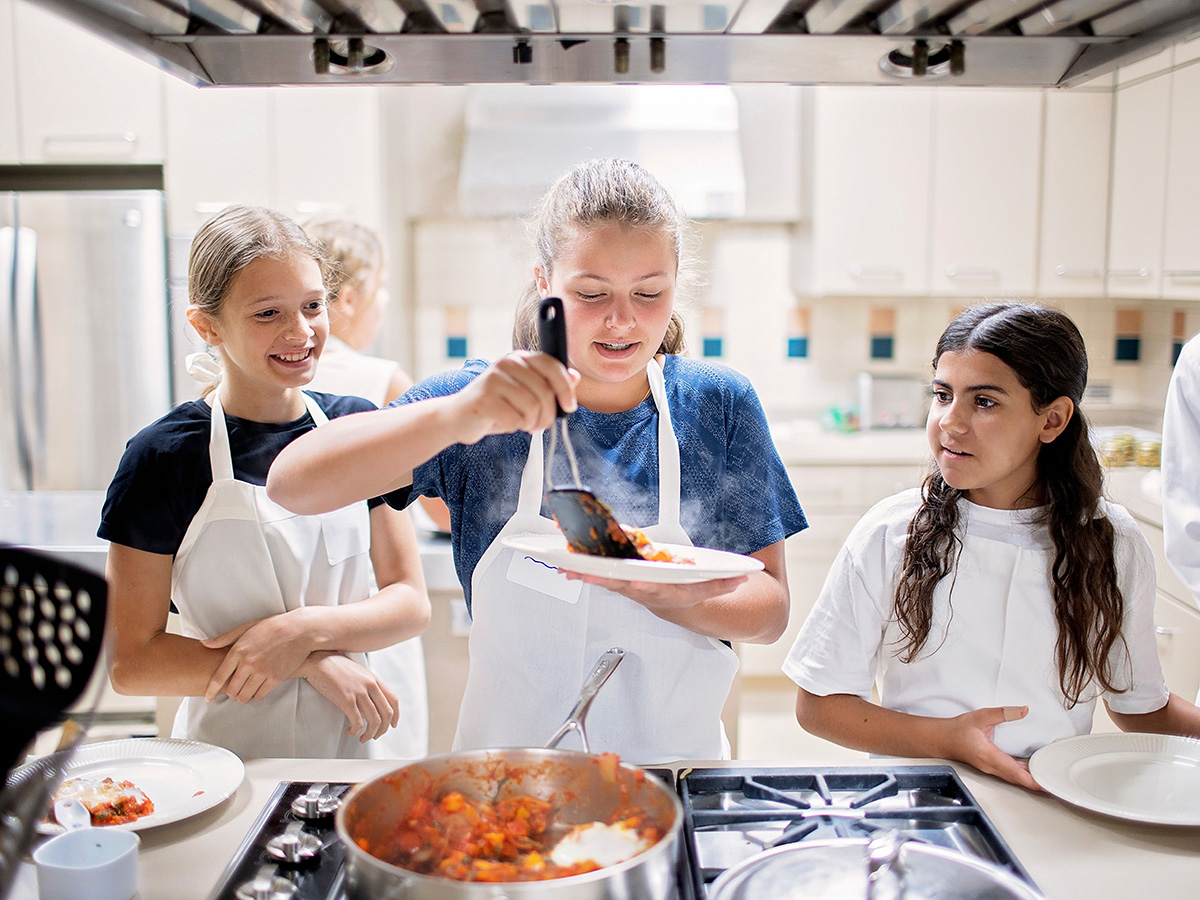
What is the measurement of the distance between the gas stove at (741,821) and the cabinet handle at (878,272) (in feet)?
8.23

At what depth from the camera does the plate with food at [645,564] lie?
855mm

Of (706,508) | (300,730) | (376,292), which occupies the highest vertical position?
(376,292)

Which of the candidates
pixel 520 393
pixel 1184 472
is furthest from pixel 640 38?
pixel 1184 472

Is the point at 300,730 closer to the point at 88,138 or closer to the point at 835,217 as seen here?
the point at 88,138

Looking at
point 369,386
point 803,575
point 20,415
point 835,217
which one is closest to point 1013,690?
point 369,386

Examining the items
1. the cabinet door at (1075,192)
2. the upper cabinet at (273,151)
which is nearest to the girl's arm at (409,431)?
the upper cabinet at (273,151)

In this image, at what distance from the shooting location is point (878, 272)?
3326 mm

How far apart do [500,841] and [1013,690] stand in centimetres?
77

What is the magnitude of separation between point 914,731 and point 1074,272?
2.58m

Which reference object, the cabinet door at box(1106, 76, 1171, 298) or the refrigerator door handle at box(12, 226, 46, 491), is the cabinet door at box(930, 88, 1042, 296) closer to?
the cabinet door at box(1106, 76, 1171, 298)

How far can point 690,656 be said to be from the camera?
1.21 meters

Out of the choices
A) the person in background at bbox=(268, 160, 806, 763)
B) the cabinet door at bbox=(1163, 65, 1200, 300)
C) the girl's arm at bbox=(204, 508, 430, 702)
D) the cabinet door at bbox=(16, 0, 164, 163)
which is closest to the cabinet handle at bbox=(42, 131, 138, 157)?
the cabinet door at bbox=(16, 0, 164, 163)

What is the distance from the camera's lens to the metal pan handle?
3.00 feet

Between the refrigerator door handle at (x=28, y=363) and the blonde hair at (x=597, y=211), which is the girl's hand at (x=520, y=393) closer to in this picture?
the blonde hair at (x=597, y=211)
